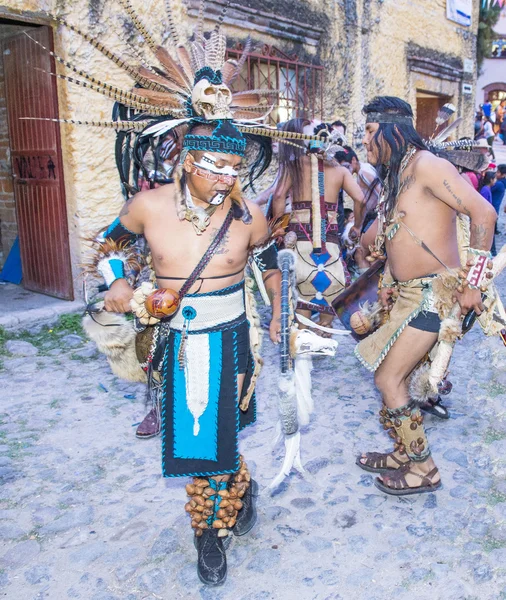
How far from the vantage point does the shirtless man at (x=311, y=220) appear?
511 centimetres

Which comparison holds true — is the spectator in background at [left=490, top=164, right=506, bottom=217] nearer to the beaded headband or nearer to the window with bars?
the window with bars

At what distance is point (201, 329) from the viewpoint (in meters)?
2.60

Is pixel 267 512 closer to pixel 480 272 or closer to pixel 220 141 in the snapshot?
pixel 480 272

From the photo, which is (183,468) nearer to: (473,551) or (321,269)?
(473,551)

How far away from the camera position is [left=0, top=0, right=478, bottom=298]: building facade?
20.1 ft

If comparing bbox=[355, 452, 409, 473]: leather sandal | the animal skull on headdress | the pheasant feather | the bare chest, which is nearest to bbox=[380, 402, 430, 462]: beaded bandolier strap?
bbox=[355, 452, 409, 473]: leather sandal

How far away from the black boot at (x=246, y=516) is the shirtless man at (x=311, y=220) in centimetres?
232

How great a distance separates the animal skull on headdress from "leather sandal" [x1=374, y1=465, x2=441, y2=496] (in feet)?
6.97

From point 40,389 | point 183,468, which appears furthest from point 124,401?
point 183,468

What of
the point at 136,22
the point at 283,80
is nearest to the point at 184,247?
the point at 136,22

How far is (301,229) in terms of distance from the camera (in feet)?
16.9

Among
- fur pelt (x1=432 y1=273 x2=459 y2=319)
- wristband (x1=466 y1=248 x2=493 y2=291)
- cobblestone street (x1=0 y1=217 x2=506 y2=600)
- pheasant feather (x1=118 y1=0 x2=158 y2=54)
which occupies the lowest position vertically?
cobblestone street (x1=0 y1=217 x2=506 y2=600)

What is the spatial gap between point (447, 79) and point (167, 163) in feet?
34.4

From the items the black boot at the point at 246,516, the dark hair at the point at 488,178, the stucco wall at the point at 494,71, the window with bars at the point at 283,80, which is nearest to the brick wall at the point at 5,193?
the window with bars at the point at 283,80
